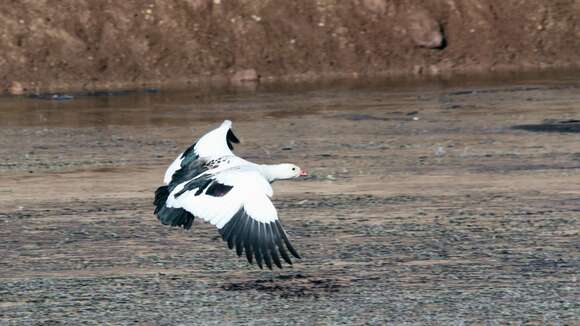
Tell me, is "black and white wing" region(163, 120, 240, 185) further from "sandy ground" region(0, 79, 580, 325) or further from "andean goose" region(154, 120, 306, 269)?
"sandy ground" region(0, 79, 580, 325)

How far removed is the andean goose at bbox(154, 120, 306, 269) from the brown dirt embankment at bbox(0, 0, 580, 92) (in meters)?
23.8

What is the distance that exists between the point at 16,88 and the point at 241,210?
2517 centimetres

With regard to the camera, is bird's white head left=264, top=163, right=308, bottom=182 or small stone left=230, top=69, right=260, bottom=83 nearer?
bird's white head left=264, top=163, right=308, bottom=182

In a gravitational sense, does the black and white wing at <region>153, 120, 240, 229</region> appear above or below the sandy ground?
above

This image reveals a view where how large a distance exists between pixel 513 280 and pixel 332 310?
202cm

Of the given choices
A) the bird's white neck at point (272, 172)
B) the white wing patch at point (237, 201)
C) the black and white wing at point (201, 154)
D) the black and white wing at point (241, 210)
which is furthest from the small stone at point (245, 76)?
the white wing patch at point (237, 201)

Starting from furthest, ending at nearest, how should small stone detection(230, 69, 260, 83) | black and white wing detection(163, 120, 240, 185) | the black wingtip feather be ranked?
small stone detection(230, 69, 260, 83), black and white wing detection(163, 120, 240, 185), the black wingtip feather

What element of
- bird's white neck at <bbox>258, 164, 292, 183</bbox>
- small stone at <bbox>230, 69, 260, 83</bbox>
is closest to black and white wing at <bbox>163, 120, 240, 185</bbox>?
bird's white neck at <bbox>258, 164, 292, 183</bbox>

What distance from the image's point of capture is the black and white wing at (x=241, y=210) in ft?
39.3

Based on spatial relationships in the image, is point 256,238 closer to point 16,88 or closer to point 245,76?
point 16,88

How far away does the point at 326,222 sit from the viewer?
16.4 m

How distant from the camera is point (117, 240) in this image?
15508 millimetres

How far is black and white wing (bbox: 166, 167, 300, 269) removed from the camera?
1198cm

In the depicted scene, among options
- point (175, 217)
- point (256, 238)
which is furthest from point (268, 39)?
point (256, 238)
